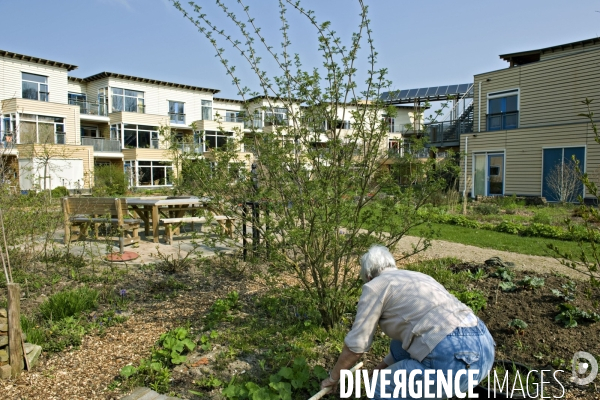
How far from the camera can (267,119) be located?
4.35 meters

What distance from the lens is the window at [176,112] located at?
41.6 m

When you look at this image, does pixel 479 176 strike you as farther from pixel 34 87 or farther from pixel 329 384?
pixel 34 87

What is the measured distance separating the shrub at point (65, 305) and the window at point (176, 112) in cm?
3911

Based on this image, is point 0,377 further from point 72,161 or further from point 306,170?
point 72,161

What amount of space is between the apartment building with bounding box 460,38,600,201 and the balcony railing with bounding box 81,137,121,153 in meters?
26.8

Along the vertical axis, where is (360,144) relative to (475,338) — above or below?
above

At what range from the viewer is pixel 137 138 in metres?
37.2

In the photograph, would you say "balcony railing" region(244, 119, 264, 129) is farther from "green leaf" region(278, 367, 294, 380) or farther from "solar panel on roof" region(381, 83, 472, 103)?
"solar panel on roof" region(381, 83, 472, 103)

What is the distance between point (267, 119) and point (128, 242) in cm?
483

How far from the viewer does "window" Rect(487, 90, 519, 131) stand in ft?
71.6

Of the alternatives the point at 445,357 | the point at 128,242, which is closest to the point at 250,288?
the point at 445,357

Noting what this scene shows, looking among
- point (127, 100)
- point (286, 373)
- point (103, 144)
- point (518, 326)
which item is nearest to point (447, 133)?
point (103, 144)

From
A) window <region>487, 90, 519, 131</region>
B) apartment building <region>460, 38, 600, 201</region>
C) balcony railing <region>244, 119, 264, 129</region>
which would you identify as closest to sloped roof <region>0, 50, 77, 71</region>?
apartment building <region>460, 38, 600, 201</region>

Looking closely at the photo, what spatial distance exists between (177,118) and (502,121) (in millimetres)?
29803
